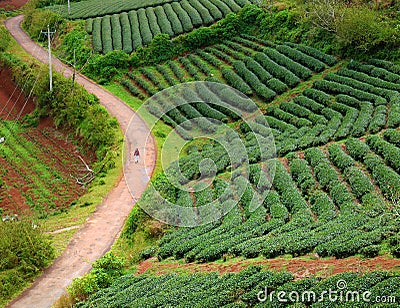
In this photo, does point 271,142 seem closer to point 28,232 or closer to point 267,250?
point 267,250

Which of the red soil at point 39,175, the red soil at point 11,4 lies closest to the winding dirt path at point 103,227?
the red soil at point 39,175

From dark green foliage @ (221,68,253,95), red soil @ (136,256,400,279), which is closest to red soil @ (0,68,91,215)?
dark green foliage @ (221,68,253,95)

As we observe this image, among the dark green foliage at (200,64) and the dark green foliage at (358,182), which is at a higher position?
the dark green foliage at (358,182)

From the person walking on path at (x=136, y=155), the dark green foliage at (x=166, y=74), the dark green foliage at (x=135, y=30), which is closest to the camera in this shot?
the person walking on path at (x=136, y=155)

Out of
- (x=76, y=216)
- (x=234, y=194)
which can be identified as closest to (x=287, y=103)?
(x=234, y=194)

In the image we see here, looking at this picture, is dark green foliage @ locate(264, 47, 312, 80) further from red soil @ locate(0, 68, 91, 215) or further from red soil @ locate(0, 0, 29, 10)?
red soil @ locate(0, 0, 29, 10)

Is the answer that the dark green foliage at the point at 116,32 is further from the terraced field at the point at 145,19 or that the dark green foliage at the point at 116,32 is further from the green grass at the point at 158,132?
the green grass at the point at 158,132
